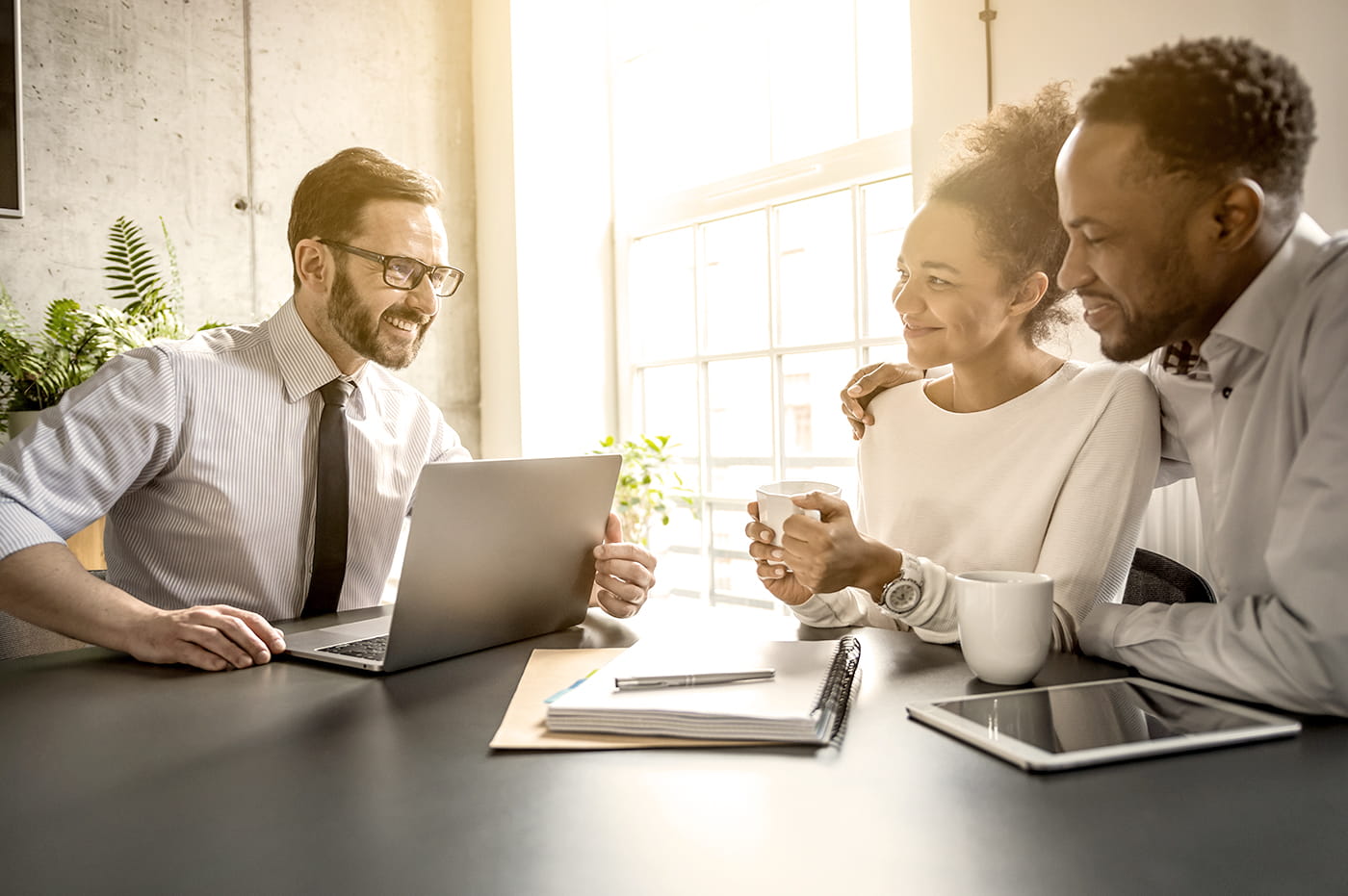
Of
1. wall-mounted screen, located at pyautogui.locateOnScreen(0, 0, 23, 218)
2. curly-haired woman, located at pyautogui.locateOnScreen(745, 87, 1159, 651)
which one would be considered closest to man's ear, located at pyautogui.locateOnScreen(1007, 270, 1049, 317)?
curly-haired woman, located at pyautogui.locateOnScreen(745, 87, 1159, 651)

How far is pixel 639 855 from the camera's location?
62cm

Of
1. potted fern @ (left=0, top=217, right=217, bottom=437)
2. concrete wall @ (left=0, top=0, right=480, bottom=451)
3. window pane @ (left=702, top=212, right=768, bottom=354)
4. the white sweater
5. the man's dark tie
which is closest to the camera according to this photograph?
the white sweater

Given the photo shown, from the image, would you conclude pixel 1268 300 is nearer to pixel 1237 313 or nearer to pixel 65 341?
pixel 1237 313

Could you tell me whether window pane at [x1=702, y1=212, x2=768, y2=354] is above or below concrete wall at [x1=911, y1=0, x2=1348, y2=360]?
below

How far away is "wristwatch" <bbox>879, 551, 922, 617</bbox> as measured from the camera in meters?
1.20

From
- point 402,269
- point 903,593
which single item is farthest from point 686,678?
point 402,269

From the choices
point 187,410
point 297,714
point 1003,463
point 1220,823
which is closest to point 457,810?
point 297,714

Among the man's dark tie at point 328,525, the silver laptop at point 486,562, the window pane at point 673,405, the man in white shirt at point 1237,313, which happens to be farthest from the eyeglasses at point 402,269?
the window pane at point 673,405

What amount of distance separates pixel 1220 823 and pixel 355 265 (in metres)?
1.72

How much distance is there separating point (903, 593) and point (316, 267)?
4.48 ft

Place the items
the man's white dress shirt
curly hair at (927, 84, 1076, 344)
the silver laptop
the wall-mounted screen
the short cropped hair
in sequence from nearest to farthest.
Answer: the man's white dress shirt < the silver laptop < curly hair at (927, 84, 1076, 344) < the short cropped hair < the wall-mounted screen

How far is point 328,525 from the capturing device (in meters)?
1.68

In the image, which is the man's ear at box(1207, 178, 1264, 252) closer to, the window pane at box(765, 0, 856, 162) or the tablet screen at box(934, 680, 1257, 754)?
the tablet screen at box(934, 680, 1257, 754)

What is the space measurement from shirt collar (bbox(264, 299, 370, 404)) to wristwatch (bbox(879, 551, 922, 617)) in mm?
1168
